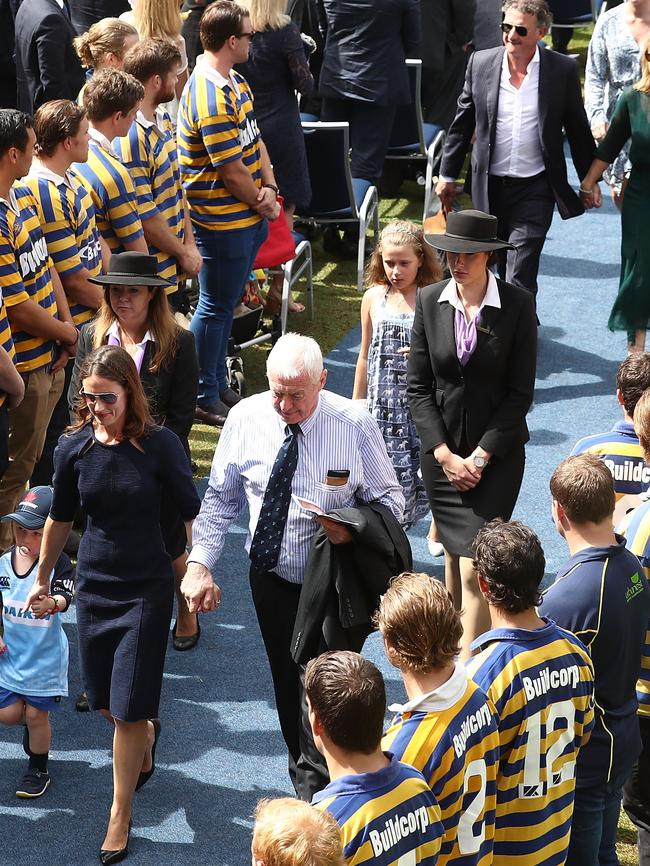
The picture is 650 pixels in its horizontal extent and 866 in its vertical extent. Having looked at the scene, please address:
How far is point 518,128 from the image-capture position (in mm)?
7609

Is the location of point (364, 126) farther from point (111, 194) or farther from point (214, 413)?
→ point (111, 194)

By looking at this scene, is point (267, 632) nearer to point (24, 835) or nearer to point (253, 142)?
point (24, 835)

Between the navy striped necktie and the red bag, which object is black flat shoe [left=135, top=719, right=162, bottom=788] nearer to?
the navy striped necktie

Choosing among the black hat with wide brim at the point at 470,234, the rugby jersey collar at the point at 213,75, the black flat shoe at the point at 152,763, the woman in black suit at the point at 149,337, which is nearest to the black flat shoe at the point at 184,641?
the black flat shoe at the point at 152,763

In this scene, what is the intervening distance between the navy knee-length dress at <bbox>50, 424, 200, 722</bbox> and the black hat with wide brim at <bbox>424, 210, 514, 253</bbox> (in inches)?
58.3

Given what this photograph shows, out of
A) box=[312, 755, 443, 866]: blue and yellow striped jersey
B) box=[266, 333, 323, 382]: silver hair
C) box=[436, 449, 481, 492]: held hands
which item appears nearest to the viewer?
box=[312, 755, 443, 866]: blue and yellow striped jersey

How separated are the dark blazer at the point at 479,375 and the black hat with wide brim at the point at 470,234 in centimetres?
18

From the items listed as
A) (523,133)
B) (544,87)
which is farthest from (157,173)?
(544,87)

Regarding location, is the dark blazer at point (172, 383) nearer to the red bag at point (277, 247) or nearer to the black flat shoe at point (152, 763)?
the black flat shoe at point (152, 763)

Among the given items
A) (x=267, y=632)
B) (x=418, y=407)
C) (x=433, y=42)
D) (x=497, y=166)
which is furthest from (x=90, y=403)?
(x=433, y=42)

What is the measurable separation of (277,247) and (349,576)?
422cm

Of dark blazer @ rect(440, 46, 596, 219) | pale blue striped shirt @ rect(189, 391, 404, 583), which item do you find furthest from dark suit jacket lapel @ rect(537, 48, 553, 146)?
pale blue striped shirt @ rect(189, 391, 404, 583)

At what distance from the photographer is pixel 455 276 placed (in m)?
5.32

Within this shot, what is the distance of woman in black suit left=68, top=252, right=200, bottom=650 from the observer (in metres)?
5.26
